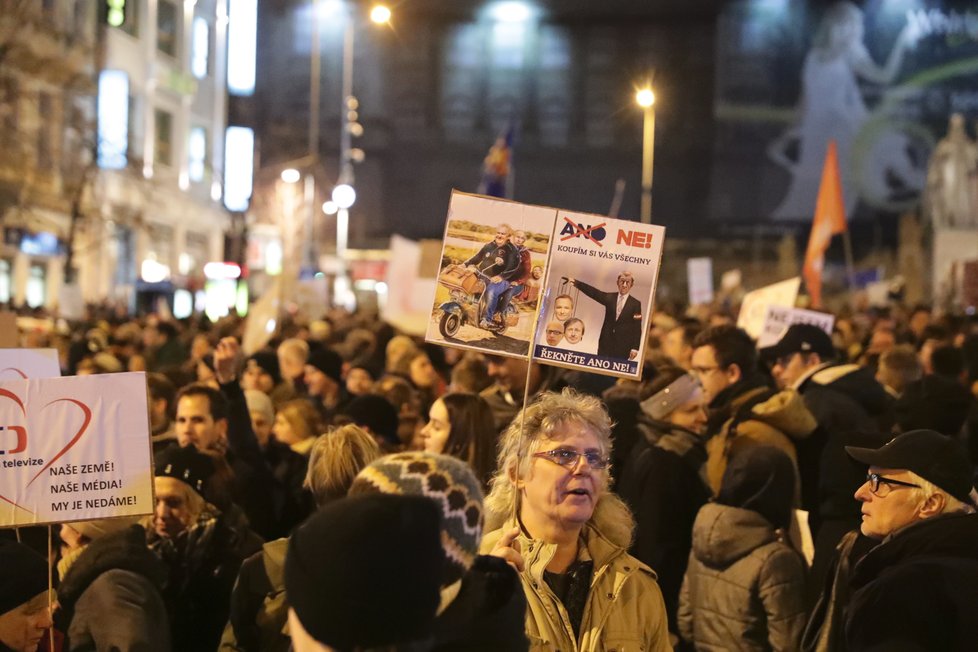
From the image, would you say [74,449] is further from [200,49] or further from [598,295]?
[200,49]

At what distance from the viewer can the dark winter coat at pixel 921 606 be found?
3.44 meters

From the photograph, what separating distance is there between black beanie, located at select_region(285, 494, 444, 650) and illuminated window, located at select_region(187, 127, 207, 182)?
45842 millimetres

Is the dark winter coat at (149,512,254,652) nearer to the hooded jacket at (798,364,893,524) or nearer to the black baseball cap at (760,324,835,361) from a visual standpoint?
the hooded jacket at (798,364,893,524)

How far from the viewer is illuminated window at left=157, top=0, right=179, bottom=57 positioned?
44.0 metres

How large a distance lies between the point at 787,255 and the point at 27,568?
50.9 meters

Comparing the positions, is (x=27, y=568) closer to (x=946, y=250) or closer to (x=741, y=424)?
(x=741, y=424)

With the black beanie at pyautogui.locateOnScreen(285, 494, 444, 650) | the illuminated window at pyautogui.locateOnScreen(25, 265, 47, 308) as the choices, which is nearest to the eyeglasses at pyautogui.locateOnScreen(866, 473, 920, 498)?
the black beanie at pyautogui.locateOnScreen(285, 494, 444, 650)

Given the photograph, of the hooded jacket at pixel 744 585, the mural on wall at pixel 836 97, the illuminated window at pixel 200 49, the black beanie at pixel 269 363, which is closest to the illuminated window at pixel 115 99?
the illuminated window at pixel 200 49

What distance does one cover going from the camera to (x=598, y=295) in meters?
4.77

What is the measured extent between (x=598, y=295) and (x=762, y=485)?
45.0 inches

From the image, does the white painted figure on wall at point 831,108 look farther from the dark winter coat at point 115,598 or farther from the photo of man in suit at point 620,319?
the dark winter coat at point 115,598

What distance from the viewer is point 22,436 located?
4.31 m

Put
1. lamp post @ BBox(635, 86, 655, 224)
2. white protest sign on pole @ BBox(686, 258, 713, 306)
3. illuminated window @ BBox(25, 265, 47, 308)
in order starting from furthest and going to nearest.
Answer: lamp post @ BBox(635, 86, 655, 224) → illuminated window @ BBox(25, 265, 47, 308) → white protest sign on pole @ BBox(686, 258, 713, 306)

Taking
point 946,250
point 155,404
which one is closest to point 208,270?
point 946,250
